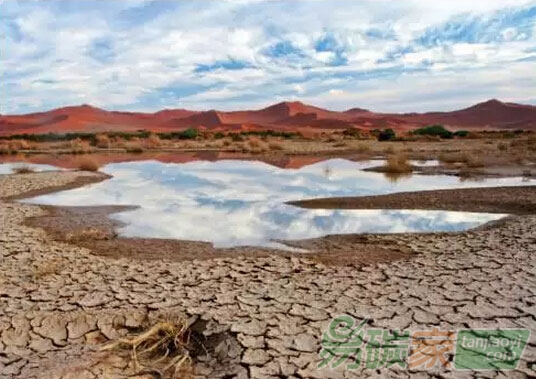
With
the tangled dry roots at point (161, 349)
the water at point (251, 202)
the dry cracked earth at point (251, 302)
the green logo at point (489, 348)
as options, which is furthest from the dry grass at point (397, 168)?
the tangled dry roots at point (161, 349)

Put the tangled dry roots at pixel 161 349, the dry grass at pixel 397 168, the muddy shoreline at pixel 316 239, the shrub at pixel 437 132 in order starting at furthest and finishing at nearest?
the shrub at pixel 437 132 < the dry grass at pixel 397 168 < the muddy shoreline at pixel 316 239 < the tangled dry roots at pixel 161 349

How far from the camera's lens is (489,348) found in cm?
364

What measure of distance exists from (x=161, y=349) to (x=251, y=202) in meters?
7.36

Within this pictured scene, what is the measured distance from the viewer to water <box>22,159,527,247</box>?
8109 millimetres

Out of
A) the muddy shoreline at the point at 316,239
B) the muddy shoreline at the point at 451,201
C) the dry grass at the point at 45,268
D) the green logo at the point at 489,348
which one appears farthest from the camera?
the muddy shoreline at the point at 451,201

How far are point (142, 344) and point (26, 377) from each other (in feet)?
2.80

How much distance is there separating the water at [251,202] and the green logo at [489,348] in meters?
3.69

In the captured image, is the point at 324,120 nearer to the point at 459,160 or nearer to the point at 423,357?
the point at 459,160
